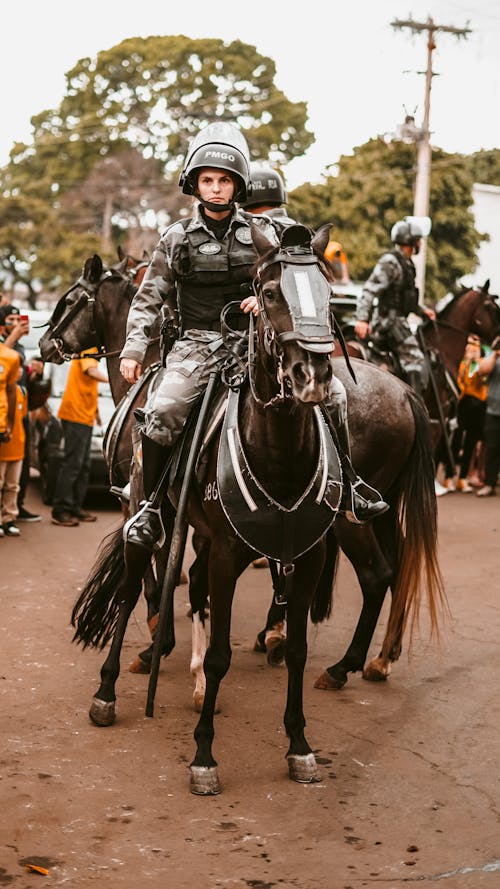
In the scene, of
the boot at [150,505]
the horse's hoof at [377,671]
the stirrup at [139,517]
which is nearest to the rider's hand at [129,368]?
the boot at [150,505]

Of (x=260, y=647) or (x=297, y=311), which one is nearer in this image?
(x=297, y=311)

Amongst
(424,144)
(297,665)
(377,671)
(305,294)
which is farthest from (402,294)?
(424,144)

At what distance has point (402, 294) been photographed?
11.3 metres

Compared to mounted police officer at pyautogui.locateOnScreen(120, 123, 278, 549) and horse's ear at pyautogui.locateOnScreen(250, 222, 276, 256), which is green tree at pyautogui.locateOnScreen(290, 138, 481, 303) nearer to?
mounted police officer at pyautogui.locateOnScreen(120, 123, 278, 549)

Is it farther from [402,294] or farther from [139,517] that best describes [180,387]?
→ [402,294]

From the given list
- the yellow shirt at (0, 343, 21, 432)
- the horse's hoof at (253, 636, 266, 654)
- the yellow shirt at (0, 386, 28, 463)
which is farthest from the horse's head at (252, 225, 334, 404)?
the yellow shirt at (0, 386, 28, 463)

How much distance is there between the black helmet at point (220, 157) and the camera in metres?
5.71

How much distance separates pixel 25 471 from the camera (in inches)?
523

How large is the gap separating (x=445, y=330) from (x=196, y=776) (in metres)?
10.1

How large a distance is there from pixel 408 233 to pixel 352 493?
5.90 m

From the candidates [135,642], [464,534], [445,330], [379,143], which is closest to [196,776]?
[135,642]

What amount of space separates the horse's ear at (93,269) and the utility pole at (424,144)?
60.4ft

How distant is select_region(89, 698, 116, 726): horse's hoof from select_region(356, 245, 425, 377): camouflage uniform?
6062mm

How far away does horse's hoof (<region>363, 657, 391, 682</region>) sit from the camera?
6.92 meters
